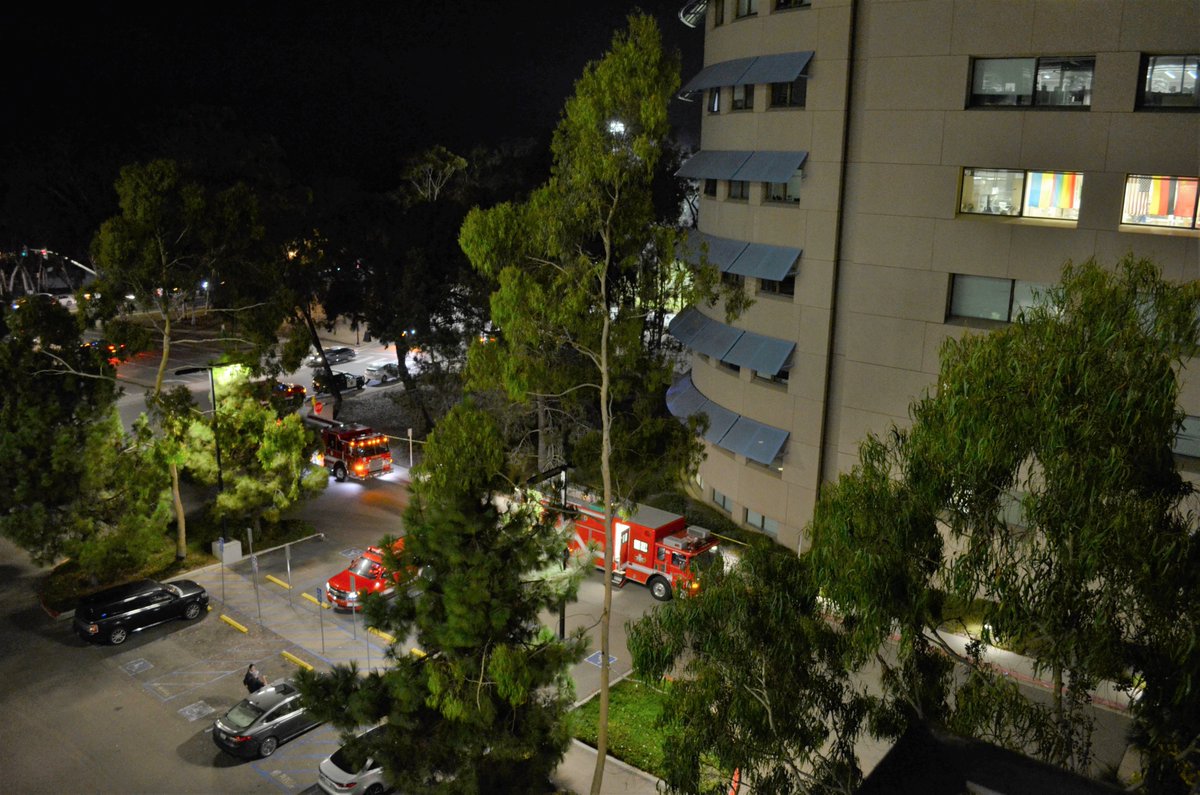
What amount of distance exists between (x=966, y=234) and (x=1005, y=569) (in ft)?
55.1

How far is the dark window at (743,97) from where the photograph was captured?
29203 mm

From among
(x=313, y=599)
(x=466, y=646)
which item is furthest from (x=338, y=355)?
(x=466, y=646)

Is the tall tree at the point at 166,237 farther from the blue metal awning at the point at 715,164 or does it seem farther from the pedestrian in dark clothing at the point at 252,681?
the blue metal awning at the point at 715,164

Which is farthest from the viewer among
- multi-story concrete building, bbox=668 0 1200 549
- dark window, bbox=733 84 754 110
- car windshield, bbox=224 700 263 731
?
dark window, bbox=733 84 754 110

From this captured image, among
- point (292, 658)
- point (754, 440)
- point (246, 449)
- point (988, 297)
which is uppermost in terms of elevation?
point (988, 297)

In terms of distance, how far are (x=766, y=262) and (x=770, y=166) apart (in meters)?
2.78

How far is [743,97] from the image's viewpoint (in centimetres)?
2959

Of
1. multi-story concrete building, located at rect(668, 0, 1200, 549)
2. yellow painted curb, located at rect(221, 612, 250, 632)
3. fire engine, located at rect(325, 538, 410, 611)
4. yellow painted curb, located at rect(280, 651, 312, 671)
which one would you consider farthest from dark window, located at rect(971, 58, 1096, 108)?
yellow painted curb, located at rect(221, 612, 250, 632)

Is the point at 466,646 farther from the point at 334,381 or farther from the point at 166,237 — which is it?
the point at 334,381

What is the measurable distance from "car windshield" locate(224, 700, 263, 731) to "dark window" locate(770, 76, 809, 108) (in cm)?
2155

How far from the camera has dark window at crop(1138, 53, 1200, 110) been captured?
68.2 ft

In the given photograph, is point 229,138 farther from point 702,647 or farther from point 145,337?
point 702,647

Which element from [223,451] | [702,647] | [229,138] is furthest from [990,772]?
[229,138]

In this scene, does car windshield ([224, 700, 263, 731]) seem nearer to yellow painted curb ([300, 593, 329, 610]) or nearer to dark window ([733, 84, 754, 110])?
yellow painted curb ([300, 593, 329, 610])
